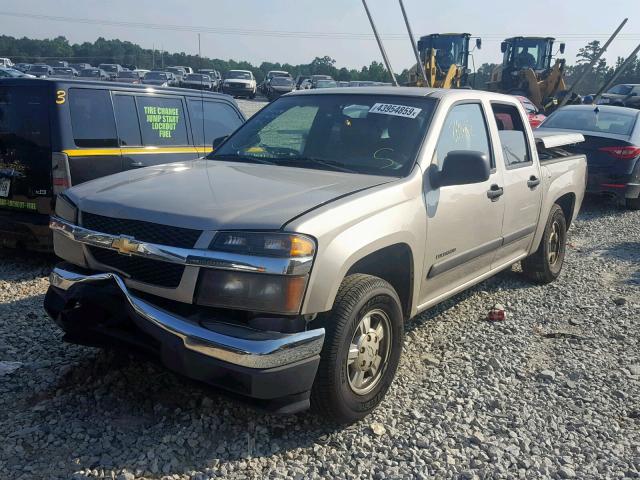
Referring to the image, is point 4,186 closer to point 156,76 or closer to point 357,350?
point 357,350

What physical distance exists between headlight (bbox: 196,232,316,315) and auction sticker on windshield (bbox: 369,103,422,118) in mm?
1654

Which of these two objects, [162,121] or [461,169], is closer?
[461,169]

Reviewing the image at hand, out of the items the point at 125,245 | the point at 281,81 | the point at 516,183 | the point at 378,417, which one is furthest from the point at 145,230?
the point at 281,81

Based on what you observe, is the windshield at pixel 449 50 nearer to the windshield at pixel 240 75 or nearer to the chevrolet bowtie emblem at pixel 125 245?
the windshield at pixel 240 75

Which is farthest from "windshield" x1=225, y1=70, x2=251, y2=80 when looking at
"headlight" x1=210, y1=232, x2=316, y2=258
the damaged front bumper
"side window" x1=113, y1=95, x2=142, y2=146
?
"headlight" x1=210, y1=232, x2=316, y2=258

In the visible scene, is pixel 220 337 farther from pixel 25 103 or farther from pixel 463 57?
pixel 463 57

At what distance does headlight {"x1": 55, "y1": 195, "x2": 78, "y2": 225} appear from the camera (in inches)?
138

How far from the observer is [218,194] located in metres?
3.38

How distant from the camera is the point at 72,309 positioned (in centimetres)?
328

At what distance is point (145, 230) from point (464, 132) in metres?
2.46

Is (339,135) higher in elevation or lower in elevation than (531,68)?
lower

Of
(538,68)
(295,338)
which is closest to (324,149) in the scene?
(295,338)

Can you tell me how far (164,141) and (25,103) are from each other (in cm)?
150

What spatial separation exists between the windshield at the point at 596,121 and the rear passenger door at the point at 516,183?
576 centimetres
